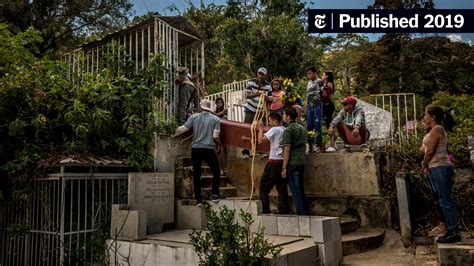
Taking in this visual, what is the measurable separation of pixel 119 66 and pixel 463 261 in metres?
6.28

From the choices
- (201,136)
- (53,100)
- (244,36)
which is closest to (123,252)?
(201,136)

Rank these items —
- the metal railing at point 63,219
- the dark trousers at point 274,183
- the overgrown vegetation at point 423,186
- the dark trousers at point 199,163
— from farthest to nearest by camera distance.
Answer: the dark trousers at point 199,163 < the overgrown vegetation at point 423,186 < the metal railing at point 63,219 < the dark trousers at point 274,183

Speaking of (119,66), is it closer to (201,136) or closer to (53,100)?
(53,100)

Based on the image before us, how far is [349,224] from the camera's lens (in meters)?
6.46

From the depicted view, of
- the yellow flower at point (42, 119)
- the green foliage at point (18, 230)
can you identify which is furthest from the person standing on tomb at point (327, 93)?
the green foliage at point (18, 230)

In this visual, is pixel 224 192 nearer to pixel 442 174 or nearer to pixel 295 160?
pixel 295 160

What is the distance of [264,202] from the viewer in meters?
6.19

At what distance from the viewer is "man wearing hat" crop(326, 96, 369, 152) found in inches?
279

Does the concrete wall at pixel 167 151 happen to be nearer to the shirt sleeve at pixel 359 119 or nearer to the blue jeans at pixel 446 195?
the shirt sleeve at pixel 359 119

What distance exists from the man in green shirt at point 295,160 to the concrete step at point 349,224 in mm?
763

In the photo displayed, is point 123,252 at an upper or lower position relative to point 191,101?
lower

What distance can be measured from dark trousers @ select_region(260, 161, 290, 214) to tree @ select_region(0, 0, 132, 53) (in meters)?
8.71

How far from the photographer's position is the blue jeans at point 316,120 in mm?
7342

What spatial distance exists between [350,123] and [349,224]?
5.79ft
